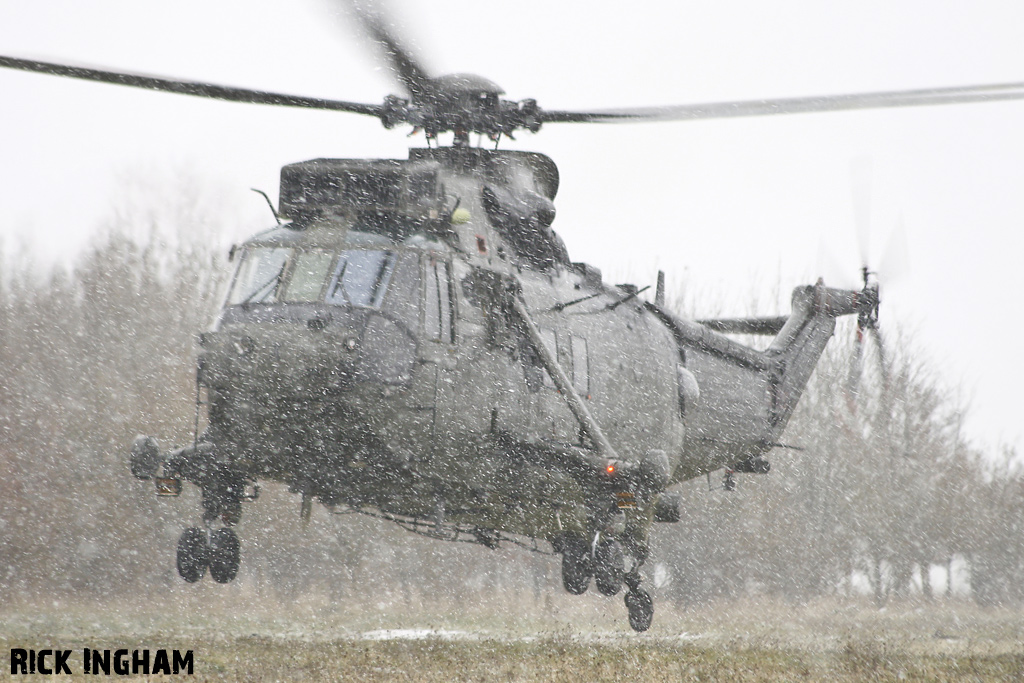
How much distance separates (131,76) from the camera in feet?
25.9

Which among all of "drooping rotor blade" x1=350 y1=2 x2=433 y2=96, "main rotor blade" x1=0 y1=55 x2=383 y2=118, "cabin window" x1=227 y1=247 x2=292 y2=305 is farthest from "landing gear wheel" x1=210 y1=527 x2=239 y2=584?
"drooping rotor blade" x1=350 y1=2 x2=433 y2=96

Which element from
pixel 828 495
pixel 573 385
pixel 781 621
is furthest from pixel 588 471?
pixel 828 495

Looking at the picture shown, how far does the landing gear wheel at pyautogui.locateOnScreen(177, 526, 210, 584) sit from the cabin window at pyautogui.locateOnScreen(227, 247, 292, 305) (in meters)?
2.36

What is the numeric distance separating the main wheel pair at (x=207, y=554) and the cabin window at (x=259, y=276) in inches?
92.9

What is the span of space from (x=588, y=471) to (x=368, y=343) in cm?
276

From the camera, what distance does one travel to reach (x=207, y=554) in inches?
385

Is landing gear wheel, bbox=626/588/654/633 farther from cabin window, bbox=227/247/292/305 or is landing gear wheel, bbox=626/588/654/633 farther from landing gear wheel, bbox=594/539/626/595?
cabin window, bbox=227/247/292/305

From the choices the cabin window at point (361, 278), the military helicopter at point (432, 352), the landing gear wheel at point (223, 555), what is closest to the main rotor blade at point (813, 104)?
the military helicopter at point (432, 352)

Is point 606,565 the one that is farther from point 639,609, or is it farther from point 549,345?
point 549,345

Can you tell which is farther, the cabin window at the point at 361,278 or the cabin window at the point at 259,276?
the cabin window at the point at 259,276

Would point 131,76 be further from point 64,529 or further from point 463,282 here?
point 64,529

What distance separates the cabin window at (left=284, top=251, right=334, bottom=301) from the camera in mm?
8625

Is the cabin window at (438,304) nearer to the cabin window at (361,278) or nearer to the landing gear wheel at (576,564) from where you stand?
the cabin window at (361,278)

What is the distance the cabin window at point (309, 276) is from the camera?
8.62 m
